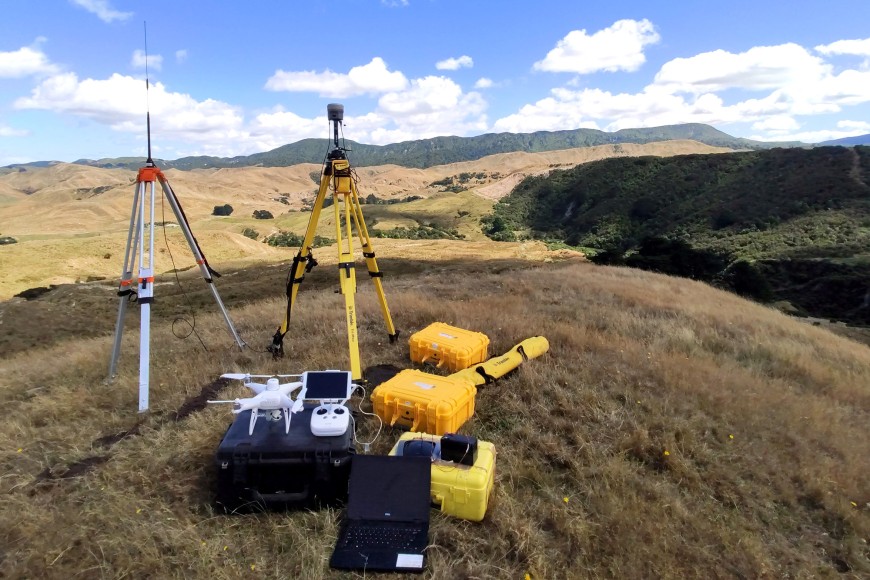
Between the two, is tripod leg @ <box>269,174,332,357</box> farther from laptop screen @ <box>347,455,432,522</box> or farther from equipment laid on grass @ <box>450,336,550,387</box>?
laptop screen @ <box>347,455,432,522</box>

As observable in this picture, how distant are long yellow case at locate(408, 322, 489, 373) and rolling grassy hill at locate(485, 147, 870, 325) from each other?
19.3 m

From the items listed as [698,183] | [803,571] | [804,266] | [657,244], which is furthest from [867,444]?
[698,183]

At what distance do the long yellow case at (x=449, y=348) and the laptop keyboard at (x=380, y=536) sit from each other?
2.73 metres

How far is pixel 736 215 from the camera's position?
4200 cm

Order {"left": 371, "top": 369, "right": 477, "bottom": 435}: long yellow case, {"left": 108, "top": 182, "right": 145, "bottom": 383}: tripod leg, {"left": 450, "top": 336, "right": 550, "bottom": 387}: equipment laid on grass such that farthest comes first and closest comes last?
{"left": 108, "top": 182, "right": 145, "bottom": 383}: tripod leg < {"left": 450, "top": 336, "right": 550, "bottom": 387}: equipment laid on grass < {"left": 371, "top": 369, "right": 477, "bottom": 435}: long yellow case

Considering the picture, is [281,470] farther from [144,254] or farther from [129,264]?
[129,264]

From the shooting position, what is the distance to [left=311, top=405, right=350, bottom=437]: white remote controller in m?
3.37

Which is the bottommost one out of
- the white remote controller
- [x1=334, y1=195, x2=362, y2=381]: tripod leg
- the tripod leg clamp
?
the tripod leg clamp

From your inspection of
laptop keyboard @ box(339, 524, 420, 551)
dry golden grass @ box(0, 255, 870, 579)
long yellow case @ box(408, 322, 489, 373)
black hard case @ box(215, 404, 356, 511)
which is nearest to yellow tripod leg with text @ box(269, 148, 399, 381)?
long yellow case @ box(408, 322, 489, 373)

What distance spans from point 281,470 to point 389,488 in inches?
31.5

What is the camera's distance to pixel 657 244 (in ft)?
89.3

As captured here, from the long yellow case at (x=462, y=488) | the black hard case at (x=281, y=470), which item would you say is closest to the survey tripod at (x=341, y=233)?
the black hard case at (x=281, y=470)

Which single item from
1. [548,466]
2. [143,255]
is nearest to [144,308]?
[143,255]

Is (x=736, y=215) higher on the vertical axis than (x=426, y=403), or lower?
higher
